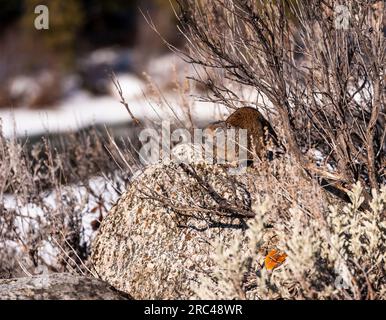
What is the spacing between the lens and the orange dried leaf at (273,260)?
335 centimetres

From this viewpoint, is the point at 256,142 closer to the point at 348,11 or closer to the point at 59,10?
the point at 348,11

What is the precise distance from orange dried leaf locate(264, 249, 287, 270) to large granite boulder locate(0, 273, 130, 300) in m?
0.77

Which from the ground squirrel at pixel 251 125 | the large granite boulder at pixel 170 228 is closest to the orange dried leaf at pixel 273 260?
the large granite boulder at pixel 170 228

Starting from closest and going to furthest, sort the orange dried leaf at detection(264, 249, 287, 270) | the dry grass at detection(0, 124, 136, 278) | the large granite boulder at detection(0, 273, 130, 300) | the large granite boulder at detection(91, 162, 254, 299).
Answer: the large granite boulder at detection(0, 273, 130, 300), the orange dried leaf at detection(264, 249, 287, 270), the large granite boulder at detection(91, 162, 254, 299), the dry grass at detection(0, 124, 136, 278)

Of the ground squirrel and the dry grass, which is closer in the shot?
the ground squirrel

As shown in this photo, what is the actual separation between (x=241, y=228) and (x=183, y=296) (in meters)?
0.49

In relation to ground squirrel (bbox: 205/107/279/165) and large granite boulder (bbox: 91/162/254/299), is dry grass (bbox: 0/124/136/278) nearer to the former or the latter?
large granite boulder (bbox: 91/162/254/299)

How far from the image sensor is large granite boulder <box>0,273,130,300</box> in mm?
3201

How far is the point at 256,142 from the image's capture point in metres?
3.95

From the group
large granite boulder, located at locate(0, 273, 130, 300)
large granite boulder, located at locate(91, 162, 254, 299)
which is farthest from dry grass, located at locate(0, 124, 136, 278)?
large granite boulder, located at locate(0, 273, 130, 300)

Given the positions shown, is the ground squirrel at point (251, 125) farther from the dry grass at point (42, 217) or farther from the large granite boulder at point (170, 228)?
the dry grass at point (42, 217)
